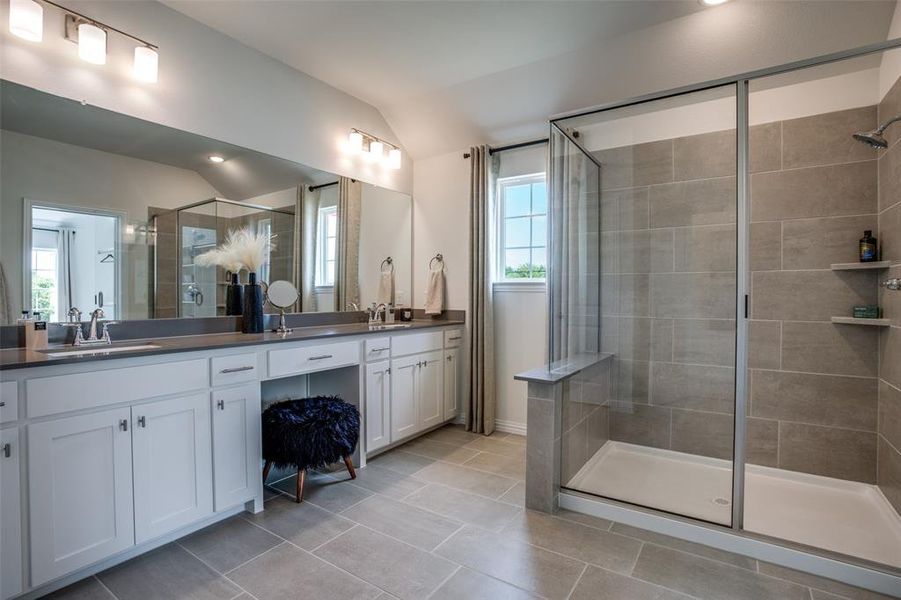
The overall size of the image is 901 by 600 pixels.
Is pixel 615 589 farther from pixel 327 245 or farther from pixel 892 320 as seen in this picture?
pixel 327 245

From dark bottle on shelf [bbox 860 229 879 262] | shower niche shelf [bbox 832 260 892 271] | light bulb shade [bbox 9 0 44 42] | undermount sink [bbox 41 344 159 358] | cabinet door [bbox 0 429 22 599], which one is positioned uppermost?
light bulb shade [bbox 9 0 44 42]

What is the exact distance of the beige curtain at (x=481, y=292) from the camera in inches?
141

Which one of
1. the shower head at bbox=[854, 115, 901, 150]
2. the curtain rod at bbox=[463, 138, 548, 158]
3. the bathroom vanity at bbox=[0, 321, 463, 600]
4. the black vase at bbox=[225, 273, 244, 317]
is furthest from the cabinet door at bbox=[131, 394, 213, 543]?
the shower head at bbox=[854, 115, 901, 150]

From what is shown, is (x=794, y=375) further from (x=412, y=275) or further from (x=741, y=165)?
(x=412, y=275)

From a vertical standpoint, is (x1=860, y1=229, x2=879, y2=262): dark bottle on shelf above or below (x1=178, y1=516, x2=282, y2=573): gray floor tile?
above

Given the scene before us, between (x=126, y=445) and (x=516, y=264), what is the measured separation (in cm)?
283

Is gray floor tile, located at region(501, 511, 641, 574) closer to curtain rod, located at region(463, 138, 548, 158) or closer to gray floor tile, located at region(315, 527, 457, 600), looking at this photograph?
gray floor tile, located at region(315, 527, 457, 600)

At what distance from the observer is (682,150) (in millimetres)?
2504

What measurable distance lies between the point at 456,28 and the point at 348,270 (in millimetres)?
1847

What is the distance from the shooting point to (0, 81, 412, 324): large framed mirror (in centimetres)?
194

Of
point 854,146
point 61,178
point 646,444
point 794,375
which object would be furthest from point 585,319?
point 61,178

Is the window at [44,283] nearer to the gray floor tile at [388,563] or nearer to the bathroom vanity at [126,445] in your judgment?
the bathroom vanity at [126,445]

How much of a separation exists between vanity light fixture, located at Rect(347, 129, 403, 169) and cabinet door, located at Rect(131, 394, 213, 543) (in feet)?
7.41

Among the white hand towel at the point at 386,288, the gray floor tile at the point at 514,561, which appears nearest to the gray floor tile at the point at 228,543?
the gray floor tile at the point at 514,561
